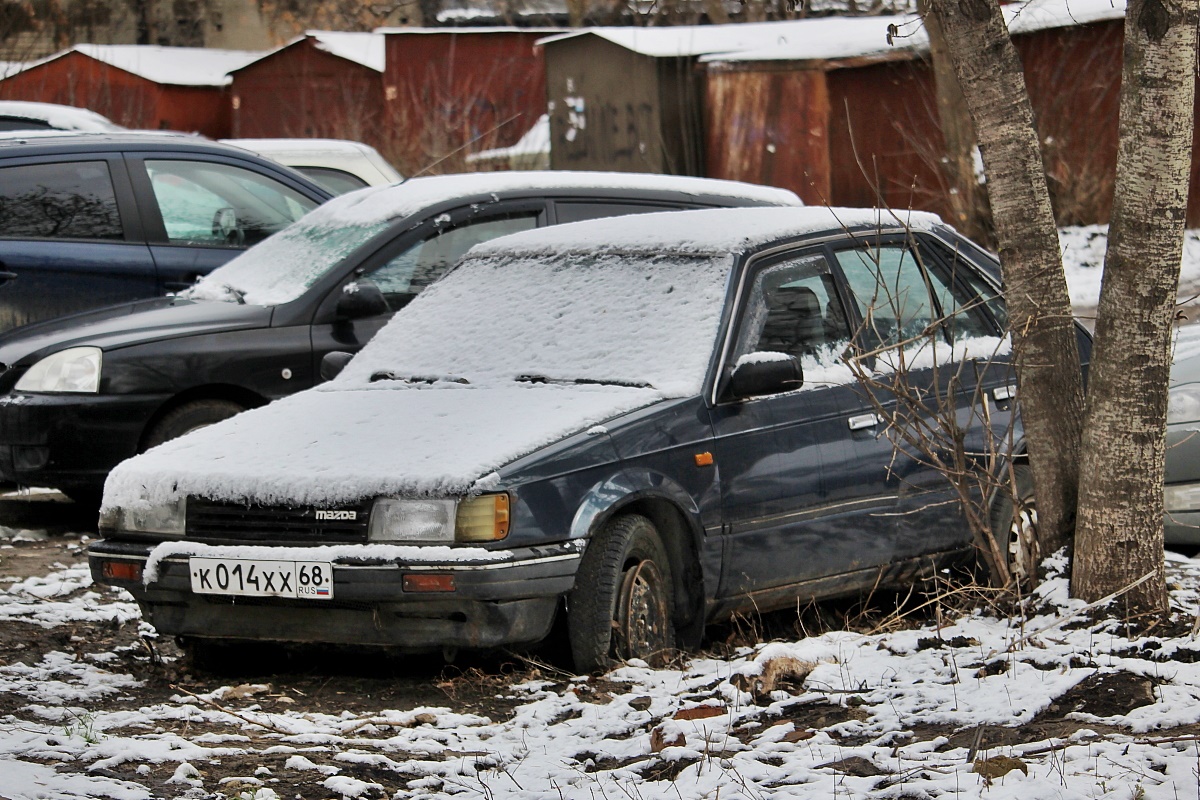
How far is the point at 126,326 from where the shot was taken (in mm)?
7484

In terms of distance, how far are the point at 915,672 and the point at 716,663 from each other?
634 mm

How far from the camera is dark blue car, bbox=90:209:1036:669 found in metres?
4.71

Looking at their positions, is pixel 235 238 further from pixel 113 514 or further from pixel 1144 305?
pixel 1144 305

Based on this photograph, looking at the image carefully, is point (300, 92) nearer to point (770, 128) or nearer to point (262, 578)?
point (770, 128)

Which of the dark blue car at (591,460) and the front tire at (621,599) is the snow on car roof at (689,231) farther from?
the front tire at (621,599)

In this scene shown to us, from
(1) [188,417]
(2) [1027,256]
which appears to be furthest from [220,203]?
(2) [1027,256]

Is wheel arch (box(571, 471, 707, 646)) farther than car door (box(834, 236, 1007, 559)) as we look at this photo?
No

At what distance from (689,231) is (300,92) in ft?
76.4

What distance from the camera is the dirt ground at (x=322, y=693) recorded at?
162 inches

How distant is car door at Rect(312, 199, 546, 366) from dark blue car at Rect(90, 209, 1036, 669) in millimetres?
1311

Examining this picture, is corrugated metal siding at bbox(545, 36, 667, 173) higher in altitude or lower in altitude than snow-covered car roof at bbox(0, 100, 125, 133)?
higher

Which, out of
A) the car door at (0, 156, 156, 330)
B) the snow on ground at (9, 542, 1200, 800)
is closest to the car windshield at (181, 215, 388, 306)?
the car door at (0, 156, 156, 330)

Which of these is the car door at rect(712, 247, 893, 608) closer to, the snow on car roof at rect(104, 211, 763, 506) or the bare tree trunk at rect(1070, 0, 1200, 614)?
the snow on car roof at rect(104, 211, 763, 506)

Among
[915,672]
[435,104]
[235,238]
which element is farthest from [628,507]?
[435,104]
